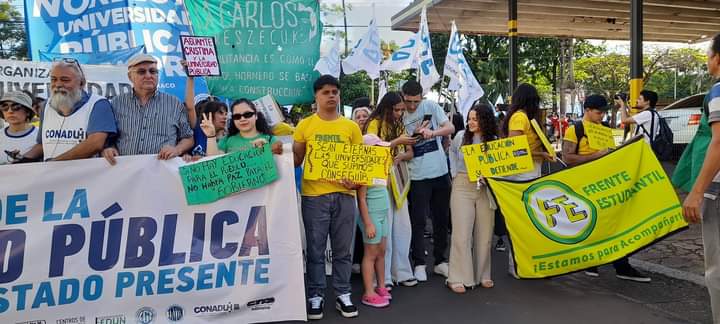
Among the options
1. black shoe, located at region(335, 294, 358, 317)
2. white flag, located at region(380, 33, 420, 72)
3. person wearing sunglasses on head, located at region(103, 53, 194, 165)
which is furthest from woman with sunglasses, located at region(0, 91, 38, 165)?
white flag, located at region(380, 33, 420, 72)

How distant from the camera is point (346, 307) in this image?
3.97 meters

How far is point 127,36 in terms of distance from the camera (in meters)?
5.66

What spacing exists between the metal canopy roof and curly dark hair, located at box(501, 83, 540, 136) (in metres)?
6.49

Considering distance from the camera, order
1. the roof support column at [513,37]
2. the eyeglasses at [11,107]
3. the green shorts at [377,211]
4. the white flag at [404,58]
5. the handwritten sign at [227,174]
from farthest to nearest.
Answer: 1. the roof support column at [513,37]
2. the white flag at [404,58]
3. the eyeglasses at [11,107]
4. the green shorts at [377,211]
5. the handwritten sign at [227,174]

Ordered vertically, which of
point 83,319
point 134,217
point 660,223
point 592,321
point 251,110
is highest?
point 251,110

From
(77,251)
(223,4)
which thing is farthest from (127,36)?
(77,251)

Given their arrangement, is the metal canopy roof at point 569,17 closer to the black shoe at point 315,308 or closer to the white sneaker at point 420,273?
the white sneaker at point 420,273

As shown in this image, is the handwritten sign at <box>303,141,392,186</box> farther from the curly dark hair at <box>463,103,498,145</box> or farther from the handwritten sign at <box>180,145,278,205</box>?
the curly dark hair at <box>463,103,498,145</box>

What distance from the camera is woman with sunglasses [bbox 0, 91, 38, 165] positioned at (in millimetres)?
4219

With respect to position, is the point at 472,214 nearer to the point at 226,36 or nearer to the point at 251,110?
the point at 251,110

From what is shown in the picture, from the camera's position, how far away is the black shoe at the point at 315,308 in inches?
154

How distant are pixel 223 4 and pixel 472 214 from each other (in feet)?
9.54

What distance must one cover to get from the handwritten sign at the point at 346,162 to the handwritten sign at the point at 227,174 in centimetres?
29

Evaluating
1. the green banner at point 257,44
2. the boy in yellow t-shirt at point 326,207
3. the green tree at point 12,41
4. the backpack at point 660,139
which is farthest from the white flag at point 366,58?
the green tree at point 12,41
